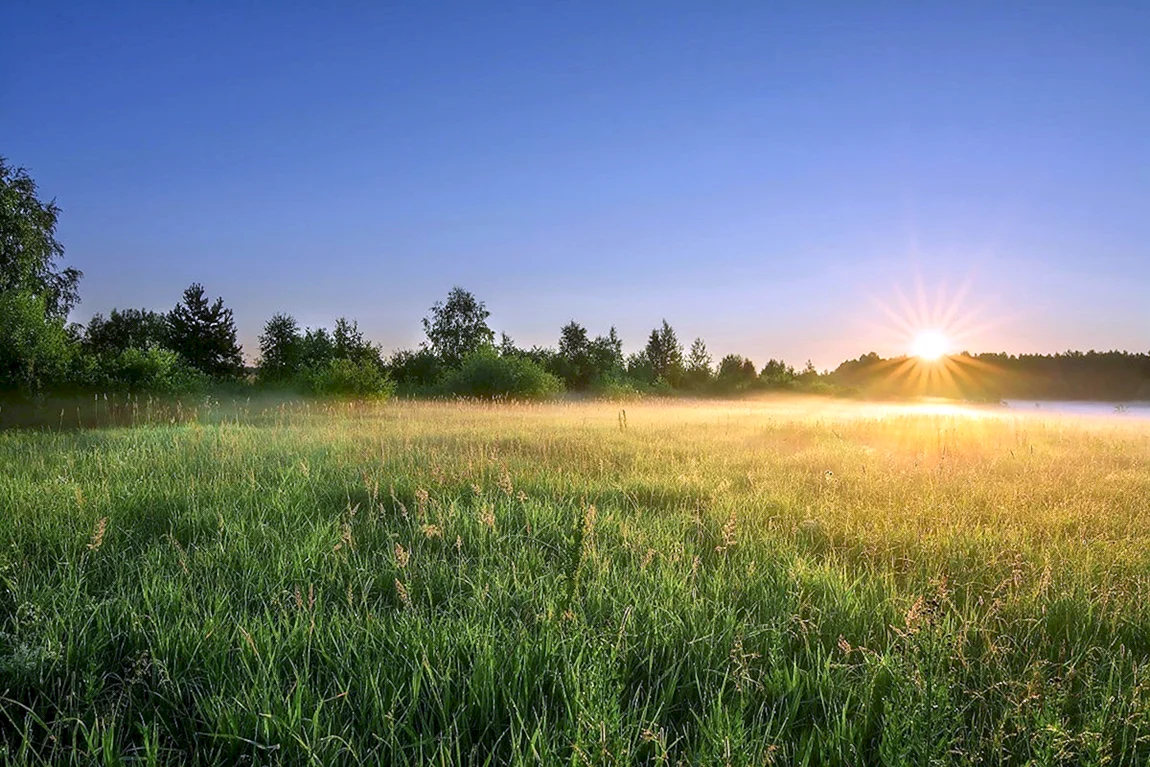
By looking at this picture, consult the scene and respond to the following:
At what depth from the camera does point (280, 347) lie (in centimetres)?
5594

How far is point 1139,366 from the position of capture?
105ft

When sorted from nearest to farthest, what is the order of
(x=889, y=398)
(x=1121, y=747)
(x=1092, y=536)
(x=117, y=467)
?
(x=1121, y=747), (x=1092, y=536), (x=117, y=467), (x=889, y=398)

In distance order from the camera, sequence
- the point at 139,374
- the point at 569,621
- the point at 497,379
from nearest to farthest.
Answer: the point at 569,621 < the point at 139,374 < the point at 497,379

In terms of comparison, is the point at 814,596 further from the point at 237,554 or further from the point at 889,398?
the point at 889,398

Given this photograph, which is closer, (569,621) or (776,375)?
(569,621)

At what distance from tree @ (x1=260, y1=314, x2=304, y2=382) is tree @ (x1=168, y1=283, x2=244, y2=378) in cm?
222

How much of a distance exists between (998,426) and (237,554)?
1568 cm

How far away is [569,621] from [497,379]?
105ft

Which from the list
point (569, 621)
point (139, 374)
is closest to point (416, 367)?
point (139, 374)

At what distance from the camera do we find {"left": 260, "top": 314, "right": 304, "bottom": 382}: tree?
5303cm

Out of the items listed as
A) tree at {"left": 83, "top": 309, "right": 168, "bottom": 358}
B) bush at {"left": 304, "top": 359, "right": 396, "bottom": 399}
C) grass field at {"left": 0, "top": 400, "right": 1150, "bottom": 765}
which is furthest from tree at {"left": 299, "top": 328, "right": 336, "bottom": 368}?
grass field at {"left": 0, "top": 400, "right": 1150, "bottom": 765}

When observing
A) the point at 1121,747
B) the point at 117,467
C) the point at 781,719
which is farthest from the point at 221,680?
the point at 117,467

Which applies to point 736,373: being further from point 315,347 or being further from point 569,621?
point 569,621

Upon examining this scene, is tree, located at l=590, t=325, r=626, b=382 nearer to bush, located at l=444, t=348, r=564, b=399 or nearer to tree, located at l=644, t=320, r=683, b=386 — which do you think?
tree, located at l=644, t=320, r=683, b=386
